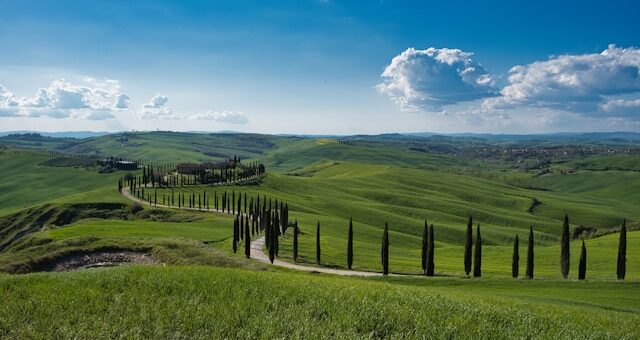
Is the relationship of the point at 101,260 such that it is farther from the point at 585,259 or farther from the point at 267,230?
the point at 585,259

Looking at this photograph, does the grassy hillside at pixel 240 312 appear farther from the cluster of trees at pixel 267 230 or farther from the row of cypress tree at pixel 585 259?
the cluster of trees at pixel 267 230

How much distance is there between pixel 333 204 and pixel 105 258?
392 ft

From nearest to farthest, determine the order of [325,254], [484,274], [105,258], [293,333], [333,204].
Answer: [293,333] → [105,258] → [484,274] → [325,254] → [333,204]

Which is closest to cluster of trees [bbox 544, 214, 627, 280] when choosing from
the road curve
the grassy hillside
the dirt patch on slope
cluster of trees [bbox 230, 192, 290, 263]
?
the road curve

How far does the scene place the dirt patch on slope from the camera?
70.6 metres

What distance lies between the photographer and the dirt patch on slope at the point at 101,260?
232 ft

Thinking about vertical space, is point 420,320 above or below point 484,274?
above

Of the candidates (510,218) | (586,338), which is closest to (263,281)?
(586,338)

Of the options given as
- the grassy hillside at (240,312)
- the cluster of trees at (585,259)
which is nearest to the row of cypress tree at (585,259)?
the cluster of trees at (585,259)

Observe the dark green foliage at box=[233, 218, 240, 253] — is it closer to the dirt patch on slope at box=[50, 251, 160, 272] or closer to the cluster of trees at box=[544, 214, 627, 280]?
the dirt patch on slope at box=[50, 251, 160, 272]

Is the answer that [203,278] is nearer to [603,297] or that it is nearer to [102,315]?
[102,315]

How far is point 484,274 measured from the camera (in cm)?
8419

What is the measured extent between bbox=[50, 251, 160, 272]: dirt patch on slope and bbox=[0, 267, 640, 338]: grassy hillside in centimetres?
4302

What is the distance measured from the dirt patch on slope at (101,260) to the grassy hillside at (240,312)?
4302 cm
